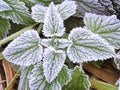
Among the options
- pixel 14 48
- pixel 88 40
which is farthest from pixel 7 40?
pixel 88 40

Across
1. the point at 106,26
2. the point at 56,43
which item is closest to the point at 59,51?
the point at 56,43

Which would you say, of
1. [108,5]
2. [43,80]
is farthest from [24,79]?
[108,5]

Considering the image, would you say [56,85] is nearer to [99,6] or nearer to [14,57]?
[14,57]

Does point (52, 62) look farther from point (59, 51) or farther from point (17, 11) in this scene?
point (17, 11)

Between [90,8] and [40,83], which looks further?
[90,8]

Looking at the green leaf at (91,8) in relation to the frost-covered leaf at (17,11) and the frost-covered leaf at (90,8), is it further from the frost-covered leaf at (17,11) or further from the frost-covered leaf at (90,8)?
the frost-covered leaf at (17,11)

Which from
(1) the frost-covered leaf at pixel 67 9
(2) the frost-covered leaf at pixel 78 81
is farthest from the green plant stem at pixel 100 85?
(1) the frost-covered leaf at pixel 67 9

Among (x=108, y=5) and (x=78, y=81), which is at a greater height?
(x=108, y=5)
